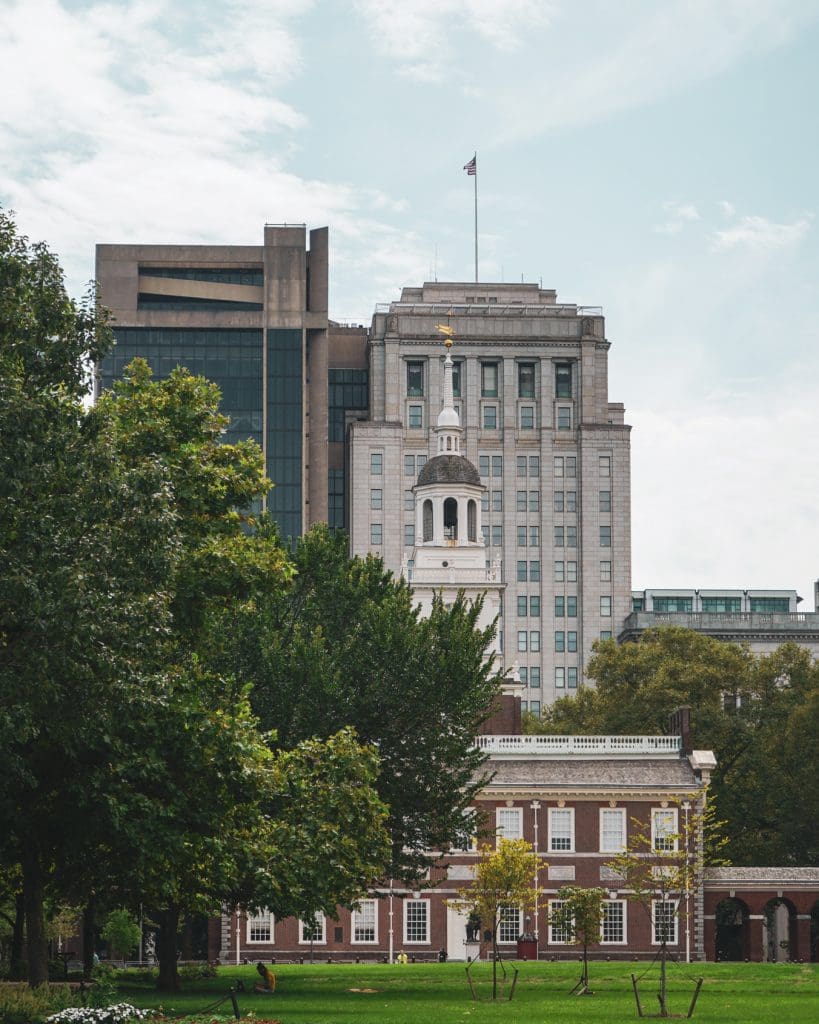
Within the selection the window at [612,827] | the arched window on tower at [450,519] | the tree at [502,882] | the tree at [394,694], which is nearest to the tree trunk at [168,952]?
the tree at [394,694]

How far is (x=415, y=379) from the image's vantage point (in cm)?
19862

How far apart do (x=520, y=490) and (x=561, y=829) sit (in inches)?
4371

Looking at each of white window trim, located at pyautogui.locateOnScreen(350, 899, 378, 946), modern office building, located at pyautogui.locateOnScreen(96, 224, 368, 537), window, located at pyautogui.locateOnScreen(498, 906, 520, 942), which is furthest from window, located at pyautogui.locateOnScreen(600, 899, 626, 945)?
modern office building, located at pyautogui.locateOnScreen(96, 224, 368, 537)

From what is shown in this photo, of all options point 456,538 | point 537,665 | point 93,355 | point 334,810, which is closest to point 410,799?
point 334,810

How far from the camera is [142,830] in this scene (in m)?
45.4

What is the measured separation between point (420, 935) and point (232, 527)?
40632mm

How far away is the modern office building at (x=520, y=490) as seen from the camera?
194m

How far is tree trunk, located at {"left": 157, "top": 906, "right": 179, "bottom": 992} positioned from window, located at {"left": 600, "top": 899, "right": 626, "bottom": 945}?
99.2 feet

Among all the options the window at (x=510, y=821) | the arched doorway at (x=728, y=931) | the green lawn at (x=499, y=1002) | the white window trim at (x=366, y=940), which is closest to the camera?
the green lawn at (x=499, y=1002)

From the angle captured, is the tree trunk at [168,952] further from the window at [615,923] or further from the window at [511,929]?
the window at [615,923]

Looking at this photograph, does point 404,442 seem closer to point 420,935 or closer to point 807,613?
point 807,613

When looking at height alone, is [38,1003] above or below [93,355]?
below

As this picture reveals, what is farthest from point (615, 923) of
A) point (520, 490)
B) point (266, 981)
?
point (520, 490)

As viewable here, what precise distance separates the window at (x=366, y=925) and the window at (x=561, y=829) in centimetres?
832
